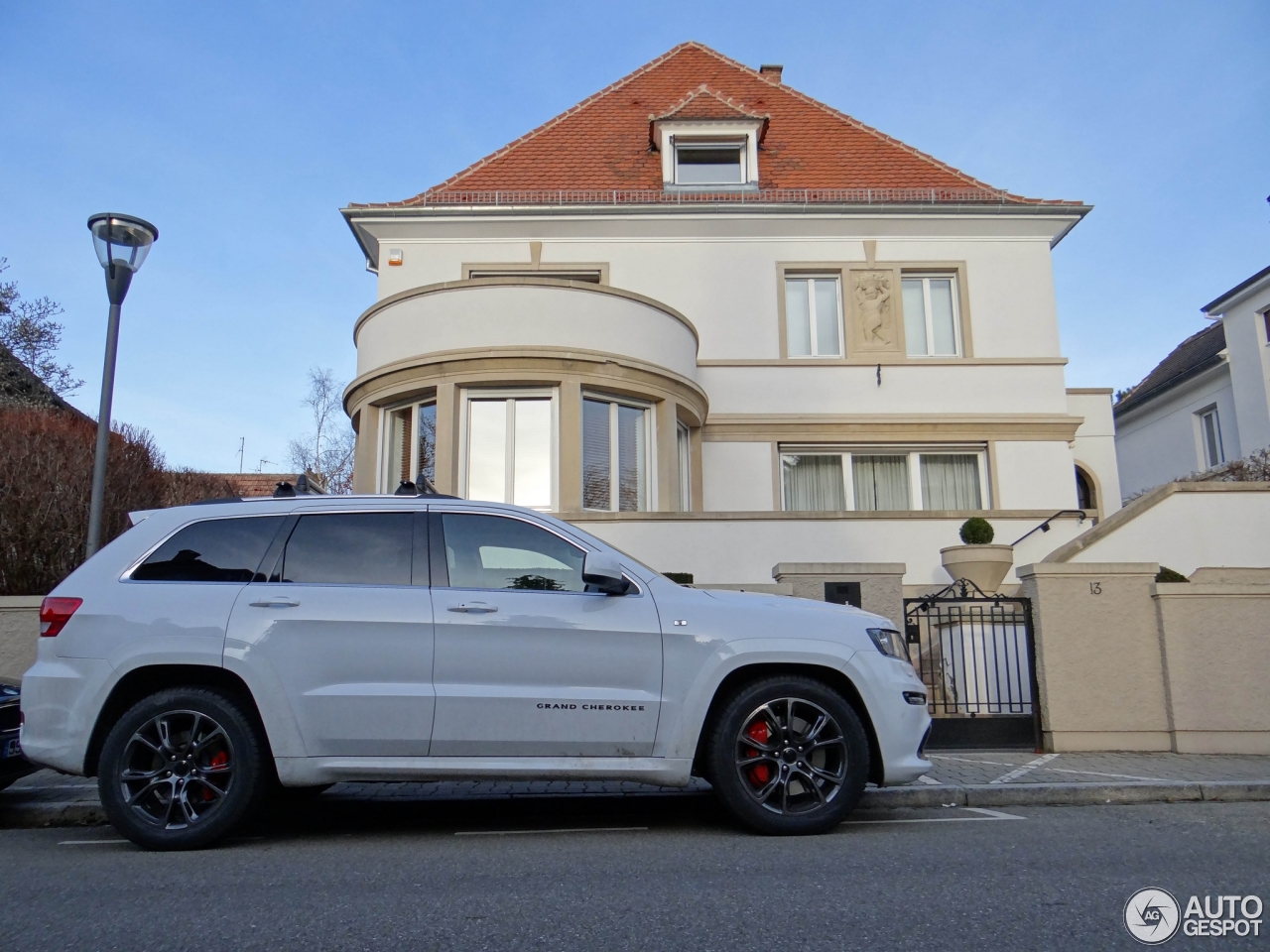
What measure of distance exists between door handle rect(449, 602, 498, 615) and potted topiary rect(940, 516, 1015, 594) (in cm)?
882

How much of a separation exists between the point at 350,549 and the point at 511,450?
7900 mm

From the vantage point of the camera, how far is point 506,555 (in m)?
5.82

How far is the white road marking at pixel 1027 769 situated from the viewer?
24.2 ft

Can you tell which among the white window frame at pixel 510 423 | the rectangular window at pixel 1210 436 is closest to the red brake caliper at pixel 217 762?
the white window frame at pixel 510 423

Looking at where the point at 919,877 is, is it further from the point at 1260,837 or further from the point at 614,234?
the point at 614,234

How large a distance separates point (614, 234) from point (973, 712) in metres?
11.4

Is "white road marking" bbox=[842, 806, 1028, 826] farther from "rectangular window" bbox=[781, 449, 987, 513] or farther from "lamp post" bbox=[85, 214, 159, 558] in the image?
"rectangular window" bbox=[781, 449, 987, 513]

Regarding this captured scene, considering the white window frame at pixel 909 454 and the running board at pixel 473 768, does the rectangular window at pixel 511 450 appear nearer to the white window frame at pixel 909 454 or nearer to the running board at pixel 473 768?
the white window frame at pixel 909 454

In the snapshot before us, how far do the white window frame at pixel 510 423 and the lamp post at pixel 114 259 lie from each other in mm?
5059

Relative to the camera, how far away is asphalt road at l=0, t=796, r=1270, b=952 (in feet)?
12.4

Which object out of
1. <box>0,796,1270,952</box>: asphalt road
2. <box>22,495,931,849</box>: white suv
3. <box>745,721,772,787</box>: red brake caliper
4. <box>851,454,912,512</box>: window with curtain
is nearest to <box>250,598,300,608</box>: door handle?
<box>22,495,931,849</box>: white suv

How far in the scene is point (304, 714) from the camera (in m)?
5.45

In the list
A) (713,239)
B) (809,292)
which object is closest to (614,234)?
(713,239)

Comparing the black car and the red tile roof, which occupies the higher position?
the red tile roof
